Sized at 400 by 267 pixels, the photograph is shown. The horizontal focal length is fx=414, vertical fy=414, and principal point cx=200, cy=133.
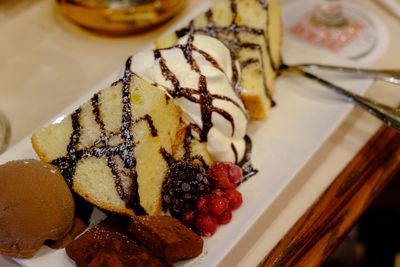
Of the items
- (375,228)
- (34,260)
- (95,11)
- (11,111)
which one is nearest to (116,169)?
(34,260)

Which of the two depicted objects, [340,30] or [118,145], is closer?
[118,145]

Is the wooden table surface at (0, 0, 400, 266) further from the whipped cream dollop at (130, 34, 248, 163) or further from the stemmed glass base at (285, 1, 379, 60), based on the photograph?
the whipped cream dollop at (130, 34, 248, 163)

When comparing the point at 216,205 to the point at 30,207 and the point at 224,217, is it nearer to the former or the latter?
the point at 224,217

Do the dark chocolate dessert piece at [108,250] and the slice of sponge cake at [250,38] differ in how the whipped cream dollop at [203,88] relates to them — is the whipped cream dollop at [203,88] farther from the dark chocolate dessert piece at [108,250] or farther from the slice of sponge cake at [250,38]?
the dark chocolate dessert piece at [108,250]

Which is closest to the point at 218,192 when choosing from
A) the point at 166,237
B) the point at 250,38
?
the point at 166,237

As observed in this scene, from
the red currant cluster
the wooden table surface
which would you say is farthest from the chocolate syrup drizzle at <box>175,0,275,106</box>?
the red currant cluster

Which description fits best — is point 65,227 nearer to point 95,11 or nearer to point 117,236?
point 117,236
